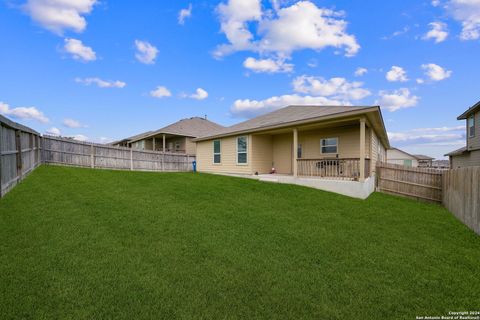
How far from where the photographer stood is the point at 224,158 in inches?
590

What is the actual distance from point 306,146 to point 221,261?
9.92 meters

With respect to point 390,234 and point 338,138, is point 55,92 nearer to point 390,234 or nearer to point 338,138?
point 338,138

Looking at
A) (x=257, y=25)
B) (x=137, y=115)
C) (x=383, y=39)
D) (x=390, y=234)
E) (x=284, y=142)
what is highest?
(x=257, y=25)

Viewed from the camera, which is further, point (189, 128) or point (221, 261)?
point (189, 128)

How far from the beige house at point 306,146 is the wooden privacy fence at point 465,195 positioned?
2.71 metres

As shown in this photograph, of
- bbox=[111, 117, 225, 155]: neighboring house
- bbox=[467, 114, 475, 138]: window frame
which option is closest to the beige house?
bbox=[111, 117, 225, 155]: neighboring house

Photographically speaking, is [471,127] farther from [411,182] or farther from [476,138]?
[411,182]

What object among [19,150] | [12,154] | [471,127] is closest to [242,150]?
[19,150]

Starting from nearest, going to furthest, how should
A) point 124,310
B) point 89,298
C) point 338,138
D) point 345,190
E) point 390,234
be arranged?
point 124,310, point 89,298, point 390,234, point 345,190, point 338,138

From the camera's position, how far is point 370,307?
2811 mm

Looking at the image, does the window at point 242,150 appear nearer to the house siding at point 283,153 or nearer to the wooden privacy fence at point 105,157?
the house siding at point 283,153

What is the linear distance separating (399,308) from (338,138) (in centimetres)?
965

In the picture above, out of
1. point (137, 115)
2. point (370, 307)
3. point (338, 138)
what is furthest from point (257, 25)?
point (370, 307)

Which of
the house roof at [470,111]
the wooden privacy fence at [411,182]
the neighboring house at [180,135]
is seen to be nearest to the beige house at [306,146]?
the wooden privacy fence at [411,182]
